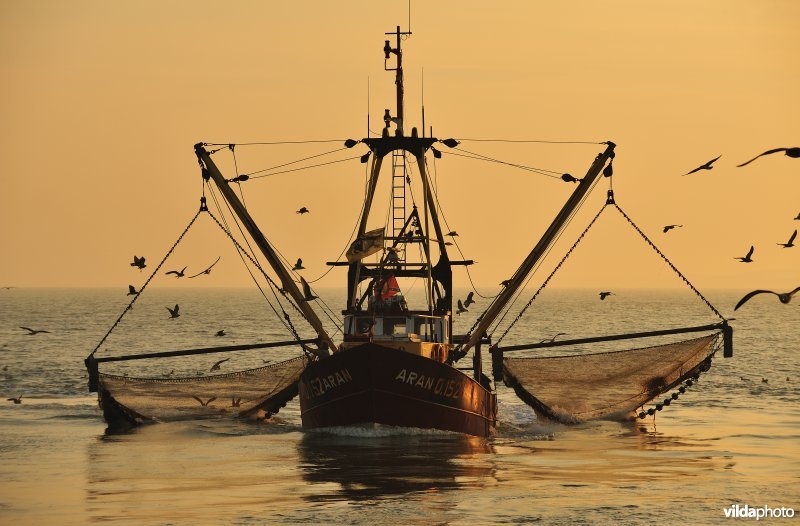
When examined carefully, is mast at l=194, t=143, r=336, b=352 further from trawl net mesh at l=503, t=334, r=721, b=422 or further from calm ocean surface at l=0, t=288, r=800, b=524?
trawl net mesh at l=503, t=334, r=721, b=422

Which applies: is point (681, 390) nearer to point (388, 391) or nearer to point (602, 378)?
point (602, 378)

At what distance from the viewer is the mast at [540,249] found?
50.8 metres

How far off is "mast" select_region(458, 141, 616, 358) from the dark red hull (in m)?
2.89

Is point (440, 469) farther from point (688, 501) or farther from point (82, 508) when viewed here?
point (82, 508)

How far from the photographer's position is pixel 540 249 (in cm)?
5147

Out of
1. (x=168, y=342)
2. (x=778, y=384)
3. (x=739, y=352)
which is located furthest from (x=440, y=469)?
(x=168, y=342)

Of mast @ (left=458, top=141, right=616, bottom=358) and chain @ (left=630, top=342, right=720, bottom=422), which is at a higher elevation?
mast @ (left=458, top=141, right=616, bottom=358)

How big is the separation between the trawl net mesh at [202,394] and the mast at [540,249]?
22.7 feet

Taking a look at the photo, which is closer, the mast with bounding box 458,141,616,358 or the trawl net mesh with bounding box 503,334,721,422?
the mast with bounding box 458,141,616,358

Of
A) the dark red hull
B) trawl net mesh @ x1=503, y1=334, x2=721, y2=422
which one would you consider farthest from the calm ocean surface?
trawl net mesh @ x1=503, y1=334, x2=721, y2=422

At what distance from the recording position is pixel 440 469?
41219 millimetres

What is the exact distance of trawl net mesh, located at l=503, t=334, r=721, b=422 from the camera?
5450 cm

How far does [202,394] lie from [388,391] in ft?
35.9

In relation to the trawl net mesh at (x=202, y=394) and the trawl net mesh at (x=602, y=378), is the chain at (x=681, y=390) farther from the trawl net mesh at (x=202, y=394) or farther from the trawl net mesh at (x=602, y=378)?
the trawl net mesh at (x=202, y=394)
